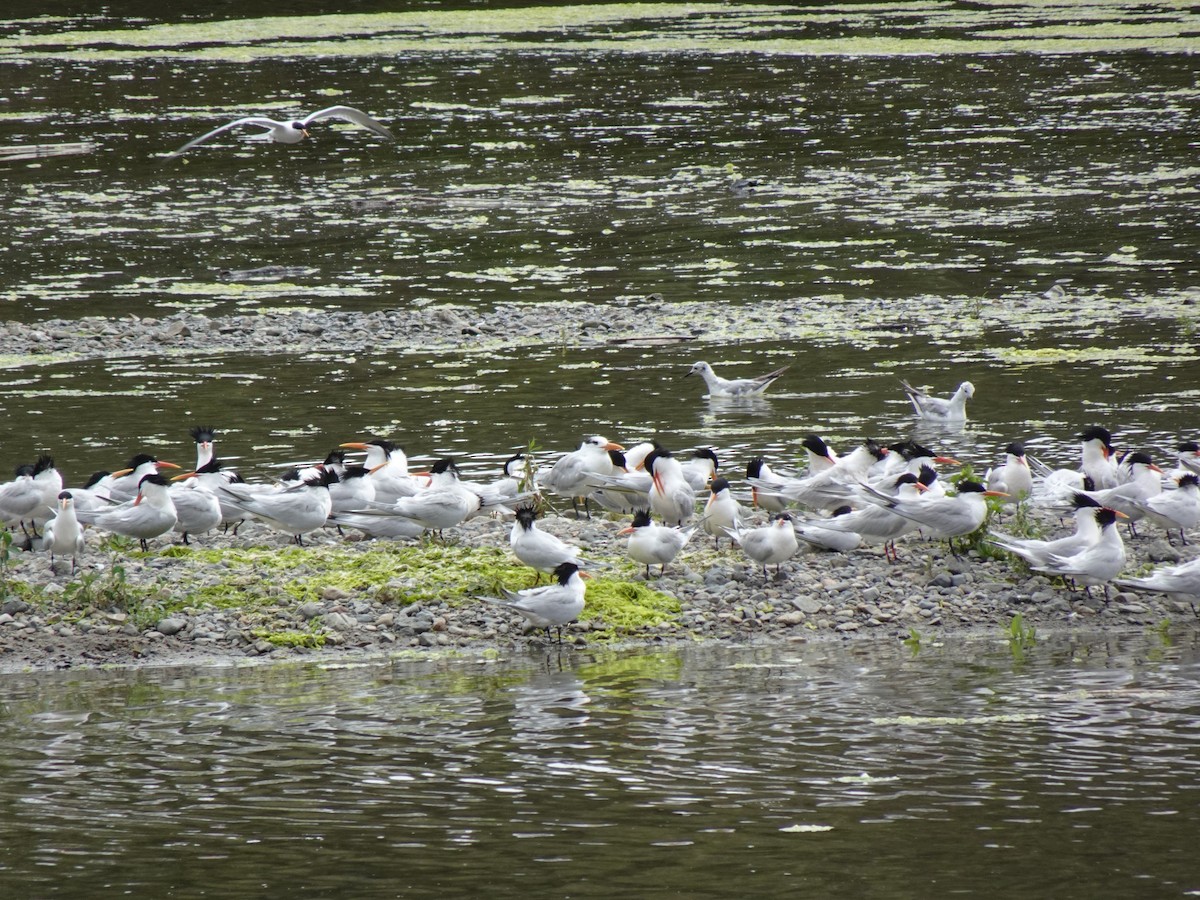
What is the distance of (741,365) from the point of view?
16.6m

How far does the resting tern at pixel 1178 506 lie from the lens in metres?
10.2

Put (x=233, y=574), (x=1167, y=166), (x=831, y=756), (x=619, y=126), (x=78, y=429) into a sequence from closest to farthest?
1. (x=831, y=756)
2. (x=233, y=574)
3. (x=78, y=429)
4. (x=1167, y=166)
5. (x=619, y=126)

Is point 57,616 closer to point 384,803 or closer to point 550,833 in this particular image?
point 384,803

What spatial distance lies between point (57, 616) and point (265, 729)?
84.5 inches

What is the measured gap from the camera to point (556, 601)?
886 cm

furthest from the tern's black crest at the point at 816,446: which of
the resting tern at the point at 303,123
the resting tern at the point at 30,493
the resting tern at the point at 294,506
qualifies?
the resting tern at the point at 303,123

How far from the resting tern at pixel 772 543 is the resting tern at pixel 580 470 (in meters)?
1.94

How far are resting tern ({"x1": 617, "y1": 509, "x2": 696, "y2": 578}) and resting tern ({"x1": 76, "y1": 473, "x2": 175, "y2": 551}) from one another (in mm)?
2839

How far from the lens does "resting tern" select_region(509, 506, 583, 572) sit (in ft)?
31.1

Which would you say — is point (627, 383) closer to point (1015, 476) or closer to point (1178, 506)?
point (1015, 476)

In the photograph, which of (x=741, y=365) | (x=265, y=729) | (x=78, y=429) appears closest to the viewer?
(x=265, y=729)

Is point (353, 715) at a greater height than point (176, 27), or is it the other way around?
point (176, 27)

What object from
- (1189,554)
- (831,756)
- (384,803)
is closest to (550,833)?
(384,803)

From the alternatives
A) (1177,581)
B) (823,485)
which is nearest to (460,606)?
(823,485)
